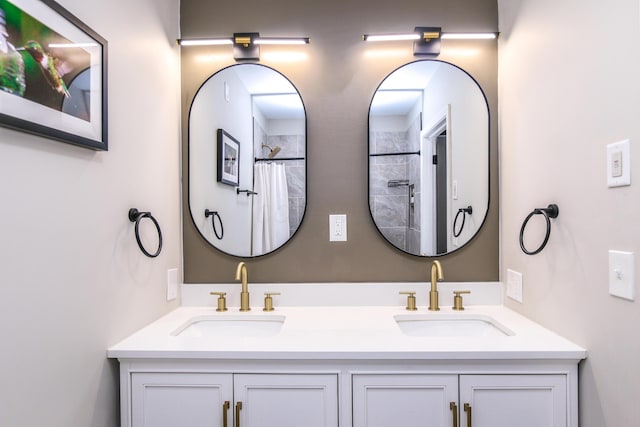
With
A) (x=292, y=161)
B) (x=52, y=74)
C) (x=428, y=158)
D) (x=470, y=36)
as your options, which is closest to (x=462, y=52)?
(x=470, y=36)

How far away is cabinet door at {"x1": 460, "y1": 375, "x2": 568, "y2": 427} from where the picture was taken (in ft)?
3.87

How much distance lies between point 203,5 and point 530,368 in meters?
2.02

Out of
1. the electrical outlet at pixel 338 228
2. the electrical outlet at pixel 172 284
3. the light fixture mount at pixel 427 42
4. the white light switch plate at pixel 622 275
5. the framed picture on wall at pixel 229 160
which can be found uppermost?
the light fixture mount at pixel 427 42

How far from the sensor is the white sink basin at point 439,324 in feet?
5.22

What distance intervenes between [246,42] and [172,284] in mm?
1161

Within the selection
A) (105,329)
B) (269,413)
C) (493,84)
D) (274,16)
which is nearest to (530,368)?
(269,413)

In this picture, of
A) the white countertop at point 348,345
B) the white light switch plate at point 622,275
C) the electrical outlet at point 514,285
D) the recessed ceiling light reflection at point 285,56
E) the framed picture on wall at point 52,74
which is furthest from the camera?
the recessed ceiling light reflection at point 285,56

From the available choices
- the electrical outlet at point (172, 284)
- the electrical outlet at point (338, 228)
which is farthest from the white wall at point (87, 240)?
the electrical outlet at point (338, 228)

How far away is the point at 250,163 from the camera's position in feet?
5.76

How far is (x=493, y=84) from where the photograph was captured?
174 cm

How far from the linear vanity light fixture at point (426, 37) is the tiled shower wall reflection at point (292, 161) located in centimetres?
58

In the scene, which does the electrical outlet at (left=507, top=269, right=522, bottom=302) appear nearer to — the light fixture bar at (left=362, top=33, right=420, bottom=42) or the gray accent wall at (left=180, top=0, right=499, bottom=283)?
the gray accent wall at (left=180, top=0, right=499, bottom=283)

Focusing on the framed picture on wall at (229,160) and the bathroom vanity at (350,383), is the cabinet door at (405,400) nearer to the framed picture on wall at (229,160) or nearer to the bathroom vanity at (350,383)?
the bathroom vanity at (350,383)

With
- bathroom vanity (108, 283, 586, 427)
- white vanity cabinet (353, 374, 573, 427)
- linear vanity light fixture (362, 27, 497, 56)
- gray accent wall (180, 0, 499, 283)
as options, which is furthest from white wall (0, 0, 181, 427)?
linear vanity light fixture (362, 27, 497, 56)
